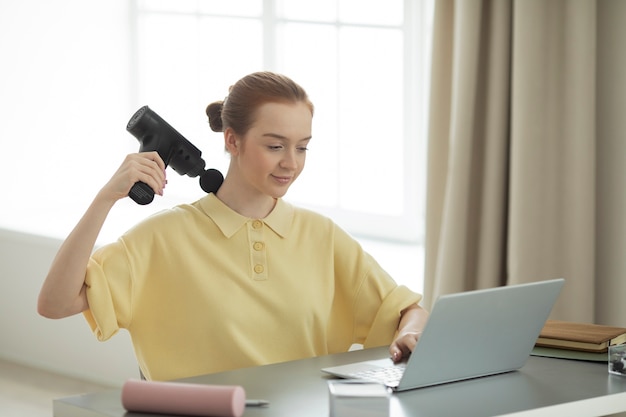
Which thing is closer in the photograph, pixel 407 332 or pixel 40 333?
pixel 407 332

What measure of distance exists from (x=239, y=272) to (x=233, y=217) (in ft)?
0.41

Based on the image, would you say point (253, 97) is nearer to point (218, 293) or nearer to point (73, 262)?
point (218, 293)

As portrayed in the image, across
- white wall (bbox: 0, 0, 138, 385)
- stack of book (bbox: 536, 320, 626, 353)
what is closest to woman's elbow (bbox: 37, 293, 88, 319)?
stack of book (bbox: 536, 320, 626, 353)

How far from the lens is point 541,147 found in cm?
317

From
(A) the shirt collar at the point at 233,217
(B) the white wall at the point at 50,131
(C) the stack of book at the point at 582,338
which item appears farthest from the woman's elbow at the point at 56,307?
(B) the white wall at the point at 50,131

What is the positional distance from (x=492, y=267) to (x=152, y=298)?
127cm

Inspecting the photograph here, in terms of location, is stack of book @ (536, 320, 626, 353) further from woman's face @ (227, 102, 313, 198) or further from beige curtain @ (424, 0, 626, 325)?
beige curtain @ (424, 0, 626, 325)

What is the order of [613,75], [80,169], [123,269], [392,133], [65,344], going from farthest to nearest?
1. [80,169]
2. [65,344]
3. [392,133]
4. [613,75]
5. [123,269]

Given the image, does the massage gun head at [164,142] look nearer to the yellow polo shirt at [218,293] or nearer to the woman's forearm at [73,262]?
the yellow polo shirt at [218,293]

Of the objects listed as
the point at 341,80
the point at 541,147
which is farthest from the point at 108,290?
the point at 341,80

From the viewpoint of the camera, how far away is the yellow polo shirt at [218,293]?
237 cm

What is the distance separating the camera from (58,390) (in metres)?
4.59

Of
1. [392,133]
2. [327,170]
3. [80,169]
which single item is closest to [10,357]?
[80,169]

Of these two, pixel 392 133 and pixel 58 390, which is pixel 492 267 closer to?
pixel 392 133
